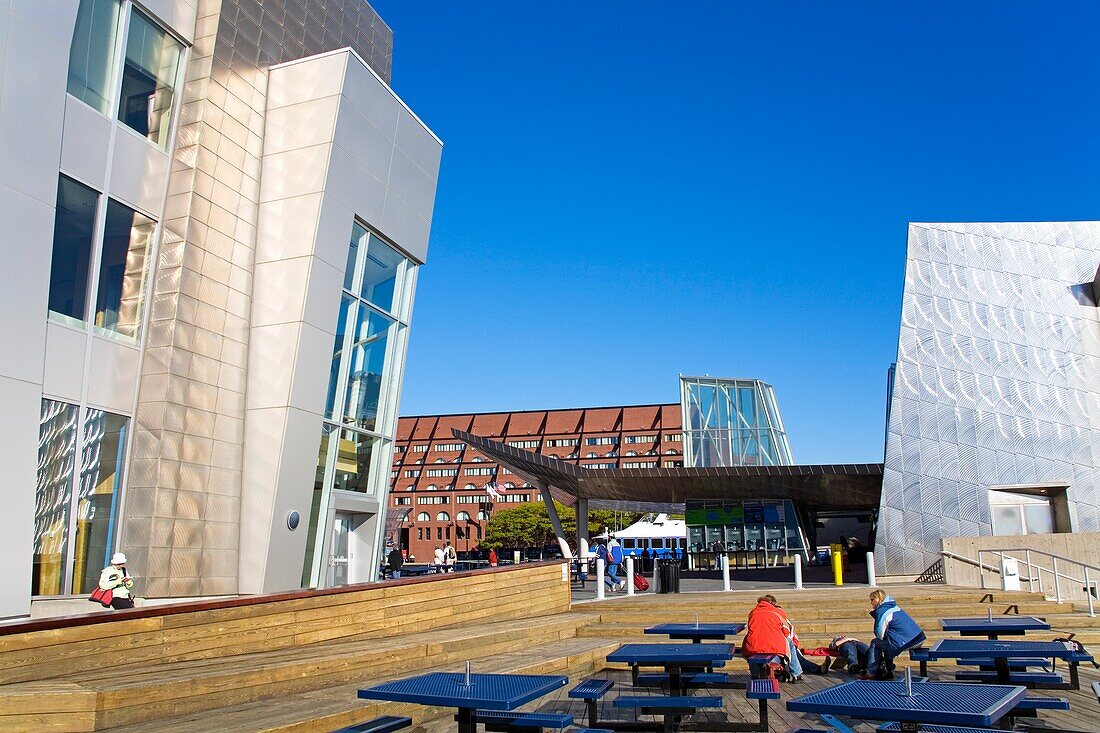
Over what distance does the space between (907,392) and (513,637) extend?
1897cm

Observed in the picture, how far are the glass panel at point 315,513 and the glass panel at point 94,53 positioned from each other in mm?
6772

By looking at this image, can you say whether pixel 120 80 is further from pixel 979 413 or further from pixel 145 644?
pixel 979 413

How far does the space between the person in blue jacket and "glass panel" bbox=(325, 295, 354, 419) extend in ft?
34.2

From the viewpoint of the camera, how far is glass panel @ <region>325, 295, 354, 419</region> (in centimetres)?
1742

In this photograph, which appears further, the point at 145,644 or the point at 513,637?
the point at 513,637

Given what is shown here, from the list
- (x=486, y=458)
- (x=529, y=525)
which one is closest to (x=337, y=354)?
(x=529, y=525)

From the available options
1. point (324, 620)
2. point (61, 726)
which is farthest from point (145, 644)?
point (324, 620)

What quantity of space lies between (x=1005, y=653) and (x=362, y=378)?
42.1 ft

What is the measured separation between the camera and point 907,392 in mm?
28016

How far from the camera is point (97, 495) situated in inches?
532

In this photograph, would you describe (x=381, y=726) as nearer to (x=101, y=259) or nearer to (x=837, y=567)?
(x=101, y=259)

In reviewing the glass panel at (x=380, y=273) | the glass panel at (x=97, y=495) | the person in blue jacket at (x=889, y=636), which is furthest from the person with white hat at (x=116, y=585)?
the person in blue jacket at (x=889, y=636)

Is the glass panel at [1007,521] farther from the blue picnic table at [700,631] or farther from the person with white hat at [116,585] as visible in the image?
the person with white hat at [116,585]

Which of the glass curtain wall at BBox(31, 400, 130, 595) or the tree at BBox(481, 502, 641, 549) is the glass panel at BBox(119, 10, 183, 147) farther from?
the tree at BBox(481, 502, 641, 549)
